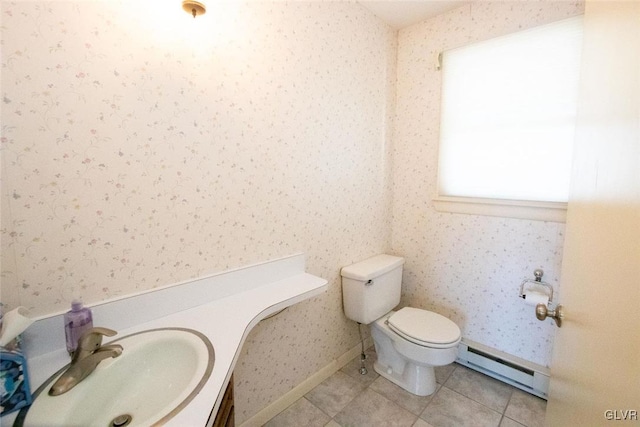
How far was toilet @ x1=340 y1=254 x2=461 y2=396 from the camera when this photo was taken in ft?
5.07

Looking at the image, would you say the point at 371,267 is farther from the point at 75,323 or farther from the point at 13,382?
the point at 13,382

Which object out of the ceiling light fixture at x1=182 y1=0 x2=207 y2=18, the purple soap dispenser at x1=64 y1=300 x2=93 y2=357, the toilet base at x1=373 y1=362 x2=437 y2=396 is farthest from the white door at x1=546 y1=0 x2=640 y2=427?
the purple soap dispenser at x1=64 y1=300 x2=93 y2=357

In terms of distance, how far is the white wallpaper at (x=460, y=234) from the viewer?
160 cm

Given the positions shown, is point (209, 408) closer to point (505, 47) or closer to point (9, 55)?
point (9, 55)

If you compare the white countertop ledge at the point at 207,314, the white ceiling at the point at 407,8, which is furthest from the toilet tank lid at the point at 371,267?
the white ceiling at the point at 407,8

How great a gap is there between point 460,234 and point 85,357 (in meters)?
2.03

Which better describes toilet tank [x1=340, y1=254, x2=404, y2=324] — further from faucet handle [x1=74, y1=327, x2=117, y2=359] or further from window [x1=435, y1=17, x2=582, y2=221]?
faucet handle [x1=74, y1=327, x2=117, y2=359]

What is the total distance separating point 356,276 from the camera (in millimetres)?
1716

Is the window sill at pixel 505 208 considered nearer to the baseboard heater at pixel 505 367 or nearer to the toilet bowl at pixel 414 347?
the toilet bowl at pixel 414 347

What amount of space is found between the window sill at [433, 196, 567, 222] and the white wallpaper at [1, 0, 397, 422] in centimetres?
69

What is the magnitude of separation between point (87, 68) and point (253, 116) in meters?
0.60

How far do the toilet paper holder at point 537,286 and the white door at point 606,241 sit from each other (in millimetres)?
993

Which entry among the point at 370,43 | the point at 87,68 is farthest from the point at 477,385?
the point at 87,68

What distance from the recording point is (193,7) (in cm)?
90
